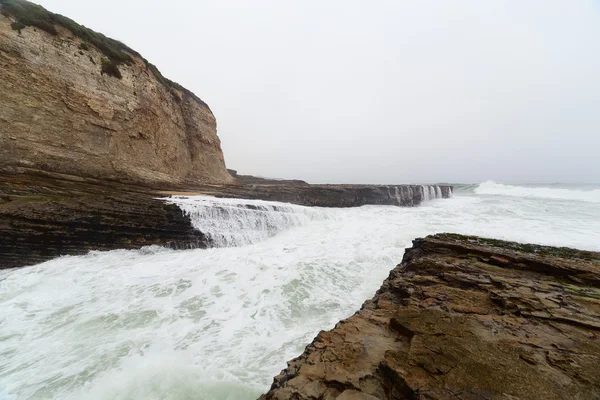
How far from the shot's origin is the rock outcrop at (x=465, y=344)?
1740 millimetres

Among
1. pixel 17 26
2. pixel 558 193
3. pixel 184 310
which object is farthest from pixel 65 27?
pixel 558 193

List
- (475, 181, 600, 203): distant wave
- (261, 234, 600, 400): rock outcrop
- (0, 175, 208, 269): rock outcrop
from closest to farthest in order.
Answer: (261, 234, 600, 400): rock outcrop
(0, 175, 208, 269): rock outcrop
(475, 181, 600, 203): distant wave

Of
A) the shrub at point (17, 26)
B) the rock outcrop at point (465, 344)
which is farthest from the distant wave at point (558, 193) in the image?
the shrub at point (17, 26)

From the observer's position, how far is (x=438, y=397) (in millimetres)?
1636

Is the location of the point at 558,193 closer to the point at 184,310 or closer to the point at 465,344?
the point at 465,344

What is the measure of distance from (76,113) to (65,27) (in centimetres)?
477

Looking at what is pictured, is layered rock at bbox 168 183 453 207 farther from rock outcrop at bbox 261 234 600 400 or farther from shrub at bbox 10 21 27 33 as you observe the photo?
rock outcrop at bbox 261 234 600 400

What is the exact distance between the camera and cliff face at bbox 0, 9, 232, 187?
9.98 metres

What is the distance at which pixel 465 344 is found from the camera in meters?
2.14

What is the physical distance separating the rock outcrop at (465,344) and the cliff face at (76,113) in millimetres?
13161

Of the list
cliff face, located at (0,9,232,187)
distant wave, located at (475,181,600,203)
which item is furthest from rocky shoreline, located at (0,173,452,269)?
distant wave, located at (475,181,600,203)

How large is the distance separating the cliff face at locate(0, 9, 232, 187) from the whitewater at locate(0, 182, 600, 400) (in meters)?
6.69

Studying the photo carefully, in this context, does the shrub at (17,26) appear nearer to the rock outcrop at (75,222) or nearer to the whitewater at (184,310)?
the rock outcrop at (75,222)

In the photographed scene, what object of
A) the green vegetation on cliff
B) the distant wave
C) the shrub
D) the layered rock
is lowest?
the distant wave
